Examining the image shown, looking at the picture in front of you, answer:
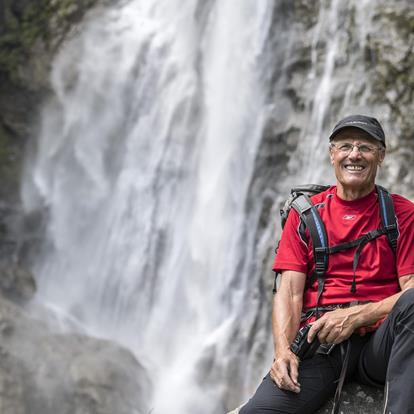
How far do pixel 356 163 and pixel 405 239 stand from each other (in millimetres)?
445

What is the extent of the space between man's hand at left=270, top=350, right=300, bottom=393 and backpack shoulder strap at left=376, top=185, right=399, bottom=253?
2.31 ft

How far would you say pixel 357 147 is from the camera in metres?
3.33

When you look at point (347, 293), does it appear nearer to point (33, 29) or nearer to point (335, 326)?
point (335, 326)

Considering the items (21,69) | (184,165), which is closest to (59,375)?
(184,165)

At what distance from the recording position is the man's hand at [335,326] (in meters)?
3.06

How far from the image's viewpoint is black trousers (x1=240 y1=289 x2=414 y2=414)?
8.93ft

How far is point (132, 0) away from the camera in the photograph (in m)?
13.2

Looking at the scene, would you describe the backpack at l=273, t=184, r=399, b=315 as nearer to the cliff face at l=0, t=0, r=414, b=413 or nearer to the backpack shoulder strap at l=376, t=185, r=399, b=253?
the backpack shoulder strap at l=376, t=185, r=399, b=253

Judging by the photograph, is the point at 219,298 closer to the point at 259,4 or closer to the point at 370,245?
the point at 259,4

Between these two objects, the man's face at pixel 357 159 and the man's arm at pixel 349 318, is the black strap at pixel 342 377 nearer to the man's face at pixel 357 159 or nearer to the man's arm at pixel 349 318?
the man's arm at pixel 349 318

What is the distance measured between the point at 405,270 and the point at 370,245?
0.65 ft

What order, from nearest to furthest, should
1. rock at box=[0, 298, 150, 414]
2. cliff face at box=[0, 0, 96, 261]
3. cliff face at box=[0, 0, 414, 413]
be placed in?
1. rock at box=[0, 298, 150, 414]
2. cliff face at box=[0, 0, 414, 413]
3. cliff face at box=[0, 0, 96, 261]

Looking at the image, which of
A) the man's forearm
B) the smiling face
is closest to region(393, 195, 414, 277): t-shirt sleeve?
the smiling face

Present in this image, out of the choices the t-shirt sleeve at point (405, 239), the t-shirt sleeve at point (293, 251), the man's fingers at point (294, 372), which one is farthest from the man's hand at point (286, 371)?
the t-shirt sleeve at point (405, 239)
